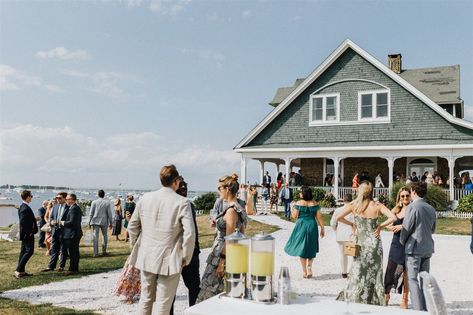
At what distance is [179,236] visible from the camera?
4.64 m

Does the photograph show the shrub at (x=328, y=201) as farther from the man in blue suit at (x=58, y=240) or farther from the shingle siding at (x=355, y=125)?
the man in blue suit at (x=58, y=240)

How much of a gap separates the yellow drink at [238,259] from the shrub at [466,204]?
20.3 m

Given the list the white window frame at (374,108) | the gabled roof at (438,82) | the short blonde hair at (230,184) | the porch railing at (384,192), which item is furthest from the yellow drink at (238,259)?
the gabled roof at (438,82)

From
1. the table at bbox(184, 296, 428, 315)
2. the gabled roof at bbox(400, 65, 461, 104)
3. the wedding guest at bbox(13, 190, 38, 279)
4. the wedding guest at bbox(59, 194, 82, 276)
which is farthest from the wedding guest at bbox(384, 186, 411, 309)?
the gabled roof at bbox(400, 65, 461, 104)

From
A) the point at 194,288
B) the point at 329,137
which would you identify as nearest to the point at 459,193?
the point at 329,137

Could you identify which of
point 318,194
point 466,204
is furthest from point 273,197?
point 466,204

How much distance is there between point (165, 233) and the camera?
457 centimetres

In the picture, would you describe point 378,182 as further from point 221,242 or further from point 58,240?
point 221,242

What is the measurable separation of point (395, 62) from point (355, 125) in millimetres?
7398

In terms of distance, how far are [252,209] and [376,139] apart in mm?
7686

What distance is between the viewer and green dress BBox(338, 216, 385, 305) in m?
6.16

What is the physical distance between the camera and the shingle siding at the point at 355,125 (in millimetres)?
22375

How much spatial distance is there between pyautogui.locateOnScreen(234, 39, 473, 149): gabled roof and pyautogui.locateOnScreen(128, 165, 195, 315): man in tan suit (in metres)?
20.7

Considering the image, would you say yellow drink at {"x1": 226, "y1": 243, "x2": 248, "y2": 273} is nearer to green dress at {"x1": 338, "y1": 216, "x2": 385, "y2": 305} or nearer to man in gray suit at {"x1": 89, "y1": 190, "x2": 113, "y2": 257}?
green dress at {"x1": 338, "y1": 216, "x2": 385, "y2": 305}
